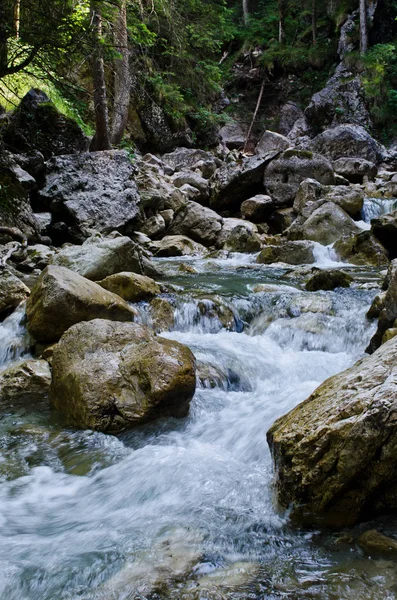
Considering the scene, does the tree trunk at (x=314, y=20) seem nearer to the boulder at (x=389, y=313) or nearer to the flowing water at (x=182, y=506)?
the boulder at (x=389, y=313)

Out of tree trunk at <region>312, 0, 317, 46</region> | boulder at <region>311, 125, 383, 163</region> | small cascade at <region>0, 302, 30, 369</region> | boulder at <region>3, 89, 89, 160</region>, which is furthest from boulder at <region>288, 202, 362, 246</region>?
tree trunk at <region>312, 0, 317, 46</region>

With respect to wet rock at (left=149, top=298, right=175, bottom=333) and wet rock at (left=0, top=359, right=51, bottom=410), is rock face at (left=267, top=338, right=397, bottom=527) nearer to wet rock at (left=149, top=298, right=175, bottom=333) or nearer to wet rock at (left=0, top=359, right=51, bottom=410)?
wet rock at (left=0, top=359, right=51, bottom=410)

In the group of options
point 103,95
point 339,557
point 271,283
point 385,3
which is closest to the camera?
point 339,557

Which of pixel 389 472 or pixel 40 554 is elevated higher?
pixel 389 472

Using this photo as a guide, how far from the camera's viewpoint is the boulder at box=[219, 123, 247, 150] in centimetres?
2611

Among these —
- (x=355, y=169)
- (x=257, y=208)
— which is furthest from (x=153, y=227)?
(x=355, y=169)

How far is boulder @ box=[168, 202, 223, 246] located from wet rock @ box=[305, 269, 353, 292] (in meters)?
5.89

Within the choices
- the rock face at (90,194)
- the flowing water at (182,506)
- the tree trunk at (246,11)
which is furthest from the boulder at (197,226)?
the tree trunk at (246,11)

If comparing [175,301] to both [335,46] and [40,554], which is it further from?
[335,46]

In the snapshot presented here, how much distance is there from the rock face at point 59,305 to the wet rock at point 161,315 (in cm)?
94

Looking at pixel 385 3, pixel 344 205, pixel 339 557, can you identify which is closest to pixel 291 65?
pixel 385 3

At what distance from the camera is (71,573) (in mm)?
2154

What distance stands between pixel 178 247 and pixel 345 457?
10216 millimetres

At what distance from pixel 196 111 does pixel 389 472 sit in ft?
76.6
